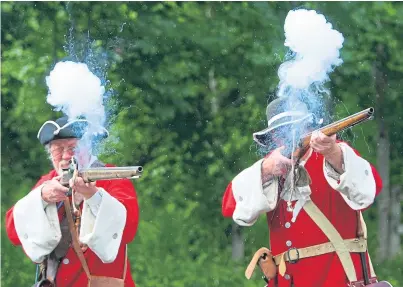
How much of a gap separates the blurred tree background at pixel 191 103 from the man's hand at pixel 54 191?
11.1 feet

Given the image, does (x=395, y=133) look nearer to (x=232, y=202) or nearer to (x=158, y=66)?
(x=158, y=66)

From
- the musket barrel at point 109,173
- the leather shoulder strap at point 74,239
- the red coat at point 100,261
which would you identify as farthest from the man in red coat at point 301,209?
the leather shoulder strap at point 74,239

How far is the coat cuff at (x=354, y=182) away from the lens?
5188mm

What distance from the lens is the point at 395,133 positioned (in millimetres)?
9469

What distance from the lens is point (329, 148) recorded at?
510 centimetres

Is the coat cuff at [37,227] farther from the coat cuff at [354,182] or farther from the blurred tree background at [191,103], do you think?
the blurred tree background at [191,103]

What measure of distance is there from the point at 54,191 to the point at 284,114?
1.13 metres

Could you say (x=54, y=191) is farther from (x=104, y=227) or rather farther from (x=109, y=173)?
(x=109, y=173)

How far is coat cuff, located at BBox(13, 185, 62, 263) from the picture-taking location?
18.2 feet

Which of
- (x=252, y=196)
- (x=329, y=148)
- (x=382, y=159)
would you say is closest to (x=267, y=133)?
(x=252, y=196)

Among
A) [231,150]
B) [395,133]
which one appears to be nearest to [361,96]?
[395,133]

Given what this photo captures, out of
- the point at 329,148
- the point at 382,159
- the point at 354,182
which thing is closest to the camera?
the point at 329,148

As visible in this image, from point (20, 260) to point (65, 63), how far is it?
401 centimetres

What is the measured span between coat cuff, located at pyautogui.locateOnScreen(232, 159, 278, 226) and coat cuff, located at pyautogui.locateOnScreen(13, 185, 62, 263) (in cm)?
86
